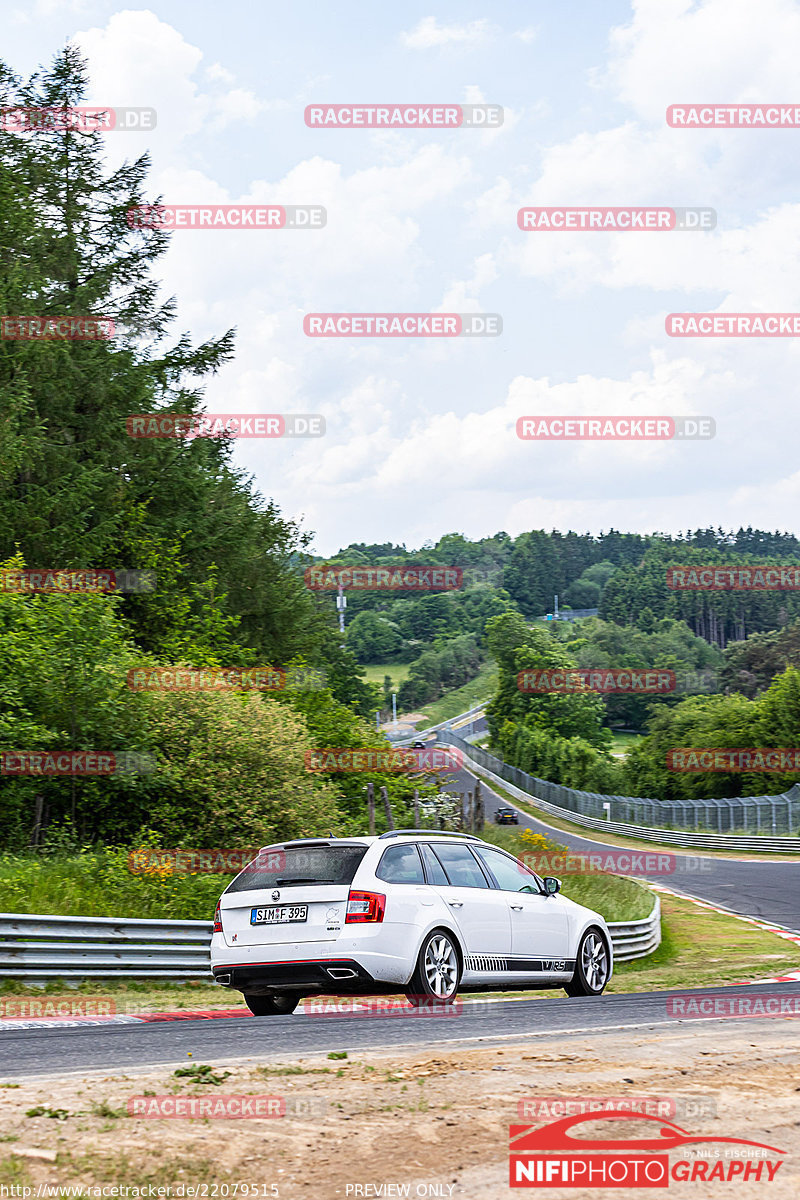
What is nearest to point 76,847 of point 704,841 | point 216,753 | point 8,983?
point 216,753

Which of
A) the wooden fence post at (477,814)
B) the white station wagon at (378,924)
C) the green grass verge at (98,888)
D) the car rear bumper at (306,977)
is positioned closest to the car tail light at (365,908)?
the white station wagon at (378,924)

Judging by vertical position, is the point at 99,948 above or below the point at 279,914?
below

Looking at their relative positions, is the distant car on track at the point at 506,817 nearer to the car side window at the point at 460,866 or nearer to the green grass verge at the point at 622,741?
the green grass verge at the point at 622,741

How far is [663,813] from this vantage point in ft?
221

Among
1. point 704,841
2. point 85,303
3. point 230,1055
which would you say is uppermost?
point 85,303

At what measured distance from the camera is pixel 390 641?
186m

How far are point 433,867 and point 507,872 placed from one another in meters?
1.27

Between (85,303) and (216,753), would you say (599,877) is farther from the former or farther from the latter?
(85,303)

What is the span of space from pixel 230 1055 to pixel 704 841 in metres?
55.3

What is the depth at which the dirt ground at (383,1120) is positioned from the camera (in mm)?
4422

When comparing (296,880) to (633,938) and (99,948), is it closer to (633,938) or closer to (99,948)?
(99,948)

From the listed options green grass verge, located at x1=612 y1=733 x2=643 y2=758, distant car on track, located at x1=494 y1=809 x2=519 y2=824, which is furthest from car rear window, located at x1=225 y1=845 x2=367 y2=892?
green grass verge, located at x1=612 y1=733 x2=643 y2=758

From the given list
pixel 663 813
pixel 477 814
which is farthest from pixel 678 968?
pixel 663 813

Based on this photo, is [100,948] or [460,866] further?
[100,948]
